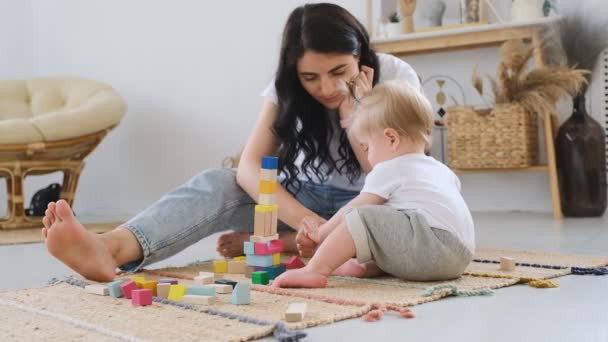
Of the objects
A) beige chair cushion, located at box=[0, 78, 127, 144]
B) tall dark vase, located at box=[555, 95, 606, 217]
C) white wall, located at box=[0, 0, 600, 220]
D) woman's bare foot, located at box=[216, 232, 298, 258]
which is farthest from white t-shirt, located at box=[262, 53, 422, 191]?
beige chair cushion, located at box=[0, 78, 127, 144]

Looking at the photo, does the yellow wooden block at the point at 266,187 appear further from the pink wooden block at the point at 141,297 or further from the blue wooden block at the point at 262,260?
the pink wooden block at the point at 141,297

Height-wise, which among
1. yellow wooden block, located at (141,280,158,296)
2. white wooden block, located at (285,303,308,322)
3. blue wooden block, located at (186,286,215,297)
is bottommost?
yellow wooden block, located at (141,280,158,296)

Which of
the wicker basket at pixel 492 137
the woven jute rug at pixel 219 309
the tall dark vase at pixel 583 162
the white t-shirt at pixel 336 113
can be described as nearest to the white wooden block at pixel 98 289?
the woven jute rug at pixel 219 309

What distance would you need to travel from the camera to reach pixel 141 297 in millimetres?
1062

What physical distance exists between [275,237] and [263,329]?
1.48 feet

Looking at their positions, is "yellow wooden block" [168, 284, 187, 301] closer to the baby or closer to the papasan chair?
the baby

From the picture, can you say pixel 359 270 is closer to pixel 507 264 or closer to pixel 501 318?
pixel 507 264

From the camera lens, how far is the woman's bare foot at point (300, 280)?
1188mm

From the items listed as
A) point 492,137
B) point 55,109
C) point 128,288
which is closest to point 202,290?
point 128,288

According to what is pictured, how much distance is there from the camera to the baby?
1223mm

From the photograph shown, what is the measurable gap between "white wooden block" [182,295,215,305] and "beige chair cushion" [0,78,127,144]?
2158 mm

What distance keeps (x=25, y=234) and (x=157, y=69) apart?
133cm

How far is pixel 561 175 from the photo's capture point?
2.74 metres

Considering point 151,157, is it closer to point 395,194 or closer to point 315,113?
point 315,113
